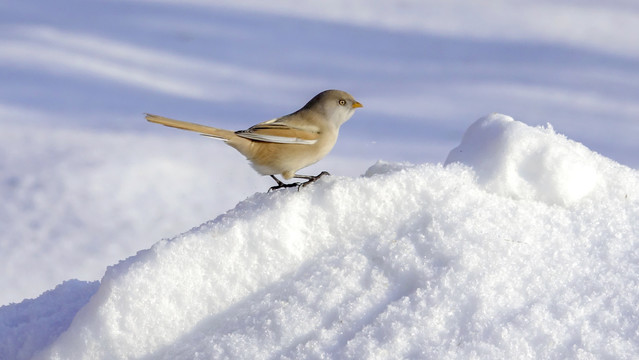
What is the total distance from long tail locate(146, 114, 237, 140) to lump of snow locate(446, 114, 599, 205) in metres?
1.27

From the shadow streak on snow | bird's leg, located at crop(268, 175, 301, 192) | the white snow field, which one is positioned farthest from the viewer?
bird's leg, located at crop(268, 175, 301, 192)

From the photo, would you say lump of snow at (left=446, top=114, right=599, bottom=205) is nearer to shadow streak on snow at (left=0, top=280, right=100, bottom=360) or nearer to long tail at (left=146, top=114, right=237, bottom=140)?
long tail at (left=146, top=114, right=237, bottom=140)

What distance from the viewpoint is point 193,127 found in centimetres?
355

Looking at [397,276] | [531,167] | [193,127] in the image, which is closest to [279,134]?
[193,127]

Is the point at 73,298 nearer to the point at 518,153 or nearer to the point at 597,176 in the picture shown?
the point at 518,153

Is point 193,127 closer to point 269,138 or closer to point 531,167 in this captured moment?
point 269,138

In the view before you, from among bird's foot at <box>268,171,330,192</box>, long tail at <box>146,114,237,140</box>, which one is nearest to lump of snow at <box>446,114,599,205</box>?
→ bird's foot at <box>268,171,330,192</box>

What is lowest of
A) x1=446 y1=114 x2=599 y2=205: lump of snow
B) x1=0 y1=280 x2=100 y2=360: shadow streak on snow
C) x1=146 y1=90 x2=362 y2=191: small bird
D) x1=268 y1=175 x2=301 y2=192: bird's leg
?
x1=0 y1=280 x2=100 y2=360: shadow streak on snow

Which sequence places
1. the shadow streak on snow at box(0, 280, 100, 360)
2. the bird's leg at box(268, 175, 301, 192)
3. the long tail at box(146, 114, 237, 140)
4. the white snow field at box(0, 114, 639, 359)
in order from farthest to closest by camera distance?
1. the bird's leg at box(268, 175, 301, 192)
2. the long tail at box(146, 114, 237, 140)
3. the shadow streak on snow at box(0, 280, 100, 360)
4. the white snow field at box(0, 114, 639, 359)

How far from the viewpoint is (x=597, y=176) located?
140 inches

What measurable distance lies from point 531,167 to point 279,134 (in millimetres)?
1325

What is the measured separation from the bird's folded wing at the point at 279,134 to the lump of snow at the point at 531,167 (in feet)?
2.80

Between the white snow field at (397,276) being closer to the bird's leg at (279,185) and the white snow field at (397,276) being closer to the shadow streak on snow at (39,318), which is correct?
the shadow streak on snow at (39,318)

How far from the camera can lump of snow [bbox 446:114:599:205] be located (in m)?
3.37
